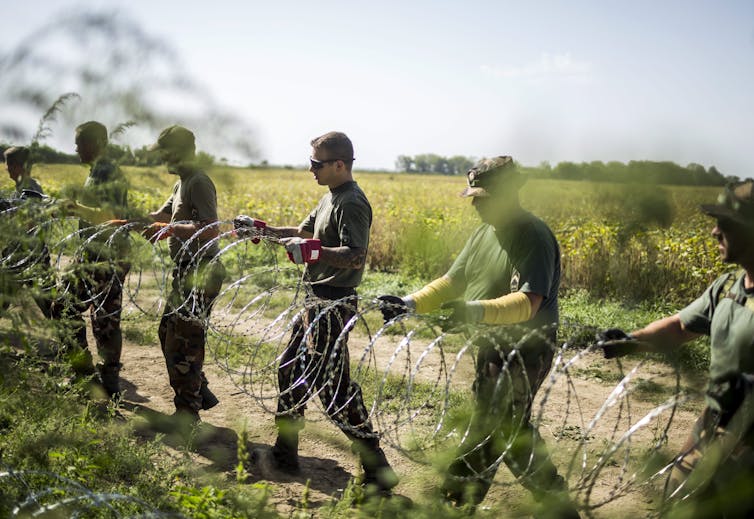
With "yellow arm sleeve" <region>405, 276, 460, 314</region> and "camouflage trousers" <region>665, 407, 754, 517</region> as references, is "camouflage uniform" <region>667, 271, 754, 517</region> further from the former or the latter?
"yellow arm sleeve" <region>405, 276, 460, 314</region>

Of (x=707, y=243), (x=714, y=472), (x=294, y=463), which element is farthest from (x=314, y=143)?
(x=707, y=243)

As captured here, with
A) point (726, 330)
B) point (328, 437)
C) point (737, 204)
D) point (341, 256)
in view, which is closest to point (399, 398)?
point (328, 437)

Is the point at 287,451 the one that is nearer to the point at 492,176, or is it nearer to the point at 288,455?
the point at 288,455

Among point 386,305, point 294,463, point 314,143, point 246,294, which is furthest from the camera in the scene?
point 246,294

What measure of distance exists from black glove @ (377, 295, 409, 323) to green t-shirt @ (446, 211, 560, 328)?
0.35 metres

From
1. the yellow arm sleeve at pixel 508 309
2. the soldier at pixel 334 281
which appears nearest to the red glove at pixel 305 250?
the soldier at pixel 334 281

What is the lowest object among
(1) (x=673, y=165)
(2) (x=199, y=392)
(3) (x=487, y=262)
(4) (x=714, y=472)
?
(2) (x=199, y=392)

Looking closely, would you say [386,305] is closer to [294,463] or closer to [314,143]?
[314,143]

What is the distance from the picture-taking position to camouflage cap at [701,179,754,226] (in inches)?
89.5

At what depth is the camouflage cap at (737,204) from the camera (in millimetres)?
2274

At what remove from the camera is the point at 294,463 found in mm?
4566

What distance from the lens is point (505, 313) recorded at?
3.16 m

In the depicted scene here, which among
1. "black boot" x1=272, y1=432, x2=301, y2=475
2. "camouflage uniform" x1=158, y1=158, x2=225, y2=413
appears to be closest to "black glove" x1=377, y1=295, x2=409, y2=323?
"black boot" x1=272, y1=432, x2=301, y2=475

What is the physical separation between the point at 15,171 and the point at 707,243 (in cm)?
824
